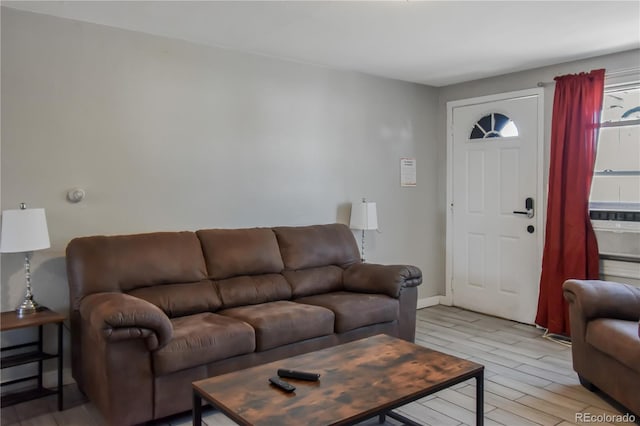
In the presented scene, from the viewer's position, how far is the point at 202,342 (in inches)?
104

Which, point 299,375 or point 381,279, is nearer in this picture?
point 299,375

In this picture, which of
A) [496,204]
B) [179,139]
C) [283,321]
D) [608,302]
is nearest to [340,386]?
[283,321]

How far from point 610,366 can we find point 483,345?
1261 millimetres

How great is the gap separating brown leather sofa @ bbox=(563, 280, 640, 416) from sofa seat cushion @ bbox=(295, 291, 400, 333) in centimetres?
118

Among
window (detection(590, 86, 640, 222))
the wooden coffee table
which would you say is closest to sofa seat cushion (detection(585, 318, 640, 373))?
the wooden coffee table

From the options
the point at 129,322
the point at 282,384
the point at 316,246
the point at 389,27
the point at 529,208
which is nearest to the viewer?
the point at 282,384

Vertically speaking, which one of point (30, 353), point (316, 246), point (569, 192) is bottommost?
point (30, 353)

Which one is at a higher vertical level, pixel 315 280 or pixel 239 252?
pixel 239 252

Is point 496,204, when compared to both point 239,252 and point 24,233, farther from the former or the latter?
point 24,233

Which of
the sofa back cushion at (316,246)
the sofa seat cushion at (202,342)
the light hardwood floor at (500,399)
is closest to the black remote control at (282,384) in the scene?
the sofa seat cushion at (202,342)

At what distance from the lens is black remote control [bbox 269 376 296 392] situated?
195 centimetres

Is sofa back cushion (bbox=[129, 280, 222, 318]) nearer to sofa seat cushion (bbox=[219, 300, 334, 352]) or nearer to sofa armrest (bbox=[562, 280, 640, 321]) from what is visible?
sofa seat cushion (bbox=[219, 300, 334, 352])

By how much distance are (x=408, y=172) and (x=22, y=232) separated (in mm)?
3527

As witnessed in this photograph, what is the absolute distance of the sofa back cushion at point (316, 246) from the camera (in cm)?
382
